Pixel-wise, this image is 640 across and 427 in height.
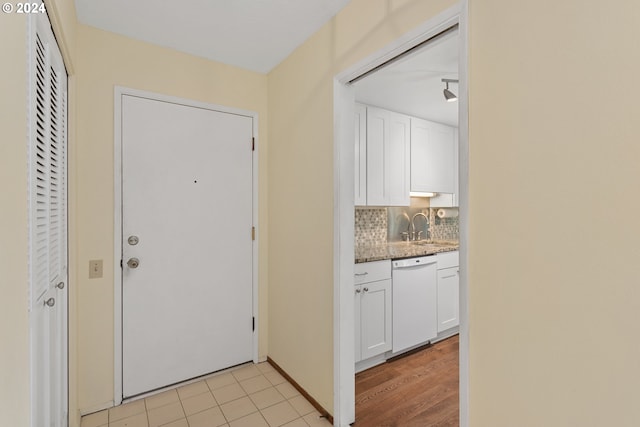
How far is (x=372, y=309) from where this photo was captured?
251 centimetres

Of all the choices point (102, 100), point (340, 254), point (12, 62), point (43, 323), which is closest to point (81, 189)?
point (102, 100)

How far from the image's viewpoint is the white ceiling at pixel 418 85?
2053mm

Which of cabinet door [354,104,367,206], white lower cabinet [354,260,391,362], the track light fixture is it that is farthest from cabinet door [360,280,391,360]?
the track light fixture

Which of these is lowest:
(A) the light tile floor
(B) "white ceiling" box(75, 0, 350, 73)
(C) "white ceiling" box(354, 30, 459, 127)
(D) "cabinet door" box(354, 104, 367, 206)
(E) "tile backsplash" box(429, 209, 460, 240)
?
(A) the light tile floor

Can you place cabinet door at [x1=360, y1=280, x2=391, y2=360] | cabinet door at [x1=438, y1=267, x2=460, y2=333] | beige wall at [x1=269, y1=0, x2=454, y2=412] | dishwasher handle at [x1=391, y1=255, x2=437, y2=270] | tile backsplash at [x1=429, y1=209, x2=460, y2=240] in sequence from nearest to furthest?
1. beige wall at [x1=269, y1=0, x2=454, y2=412]
2. cabinet door at [x1=360, y1=280, x2=391, y2=360]
3. dishwasher handle at [x1=391, y1=255, x2=437, y2=270]
4. cabinet door at [x1=438, y1=267, x2=460, y2=333]
5. tile backsplash at [x1=429, y1=209, x2=460, y2=240]

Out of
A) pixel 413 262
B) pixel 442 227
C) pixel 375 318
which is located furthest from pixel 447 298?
pixel 442 227

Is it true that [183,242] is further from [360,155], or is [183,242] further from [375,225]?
[375,225]

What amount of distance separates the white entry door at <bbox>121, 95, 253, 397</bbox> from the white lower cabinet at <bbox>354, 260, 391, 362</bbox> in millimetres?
928

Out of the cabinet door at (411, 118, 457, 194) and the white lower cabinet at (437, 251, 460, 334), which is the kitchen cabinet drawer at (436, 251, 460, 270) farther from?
the cabinet door at (411, 118, 457, 194)

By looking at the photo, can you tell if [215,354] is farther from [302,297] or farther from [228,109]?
[228,109]

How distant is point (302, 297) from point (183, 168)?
1321 millimetres

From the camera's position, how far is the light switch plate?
1.95 meters

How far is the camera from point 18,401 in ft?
2.37

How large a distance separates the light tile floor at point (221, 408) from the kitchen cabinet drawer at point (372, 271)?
0.96 m
